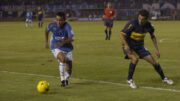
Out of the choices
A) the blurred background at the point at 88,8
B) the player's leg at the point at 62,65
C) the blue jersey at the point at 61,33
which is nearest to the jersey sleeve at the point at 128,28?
the blue jersey at the point at 61,33

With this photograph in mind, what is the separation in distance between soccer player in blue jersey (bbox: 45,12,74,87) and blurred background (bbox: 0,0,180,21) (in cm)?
5339

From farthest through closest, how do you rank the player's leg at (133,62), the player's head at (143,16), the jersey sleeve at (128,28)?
the player's leg at (133,62), the jersey sleeve at (128,28), the player's head at (143,16)

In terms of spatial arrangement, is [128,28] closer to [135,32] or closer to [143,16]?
[135,32]

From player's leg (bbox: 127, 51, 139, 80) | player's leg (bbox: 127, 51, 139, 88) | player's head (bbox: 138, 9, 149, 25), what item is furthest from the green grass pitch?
player's head (bbox: 138, 9, 149, 25)

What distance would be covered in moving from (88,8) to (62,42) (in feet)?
193

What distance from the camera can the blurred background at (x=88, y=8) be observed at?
63772 mm

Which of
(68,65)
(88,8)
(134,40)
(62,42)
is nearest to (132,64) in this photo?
(134,40)

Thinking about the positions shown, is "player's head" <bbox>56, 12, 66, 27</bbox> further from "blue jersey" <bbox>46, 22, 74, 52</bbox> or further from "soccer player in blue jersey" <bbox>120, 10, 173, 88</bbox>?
"soccer player in blue jersey" <bbox>120, 10, 173, 88</bbox>

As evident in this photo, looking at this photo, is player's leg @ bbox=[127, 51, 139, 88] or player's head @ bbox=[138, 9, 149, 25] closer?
player's head @ bbox=[138, 9, 149, 25]

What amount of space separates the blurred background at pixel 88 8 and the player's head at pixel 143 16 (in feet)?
176

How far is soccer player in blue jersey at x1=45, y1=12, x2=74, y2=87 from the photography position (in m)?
9.70

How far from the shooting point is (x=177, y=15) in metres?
62.4

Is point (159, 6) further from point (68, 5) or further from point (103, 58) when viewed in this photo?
point (103, 58)

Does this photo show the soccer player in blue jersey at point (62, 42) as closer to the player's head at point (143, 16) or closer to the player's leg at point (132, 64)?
the player's leg at point (132, 64)
